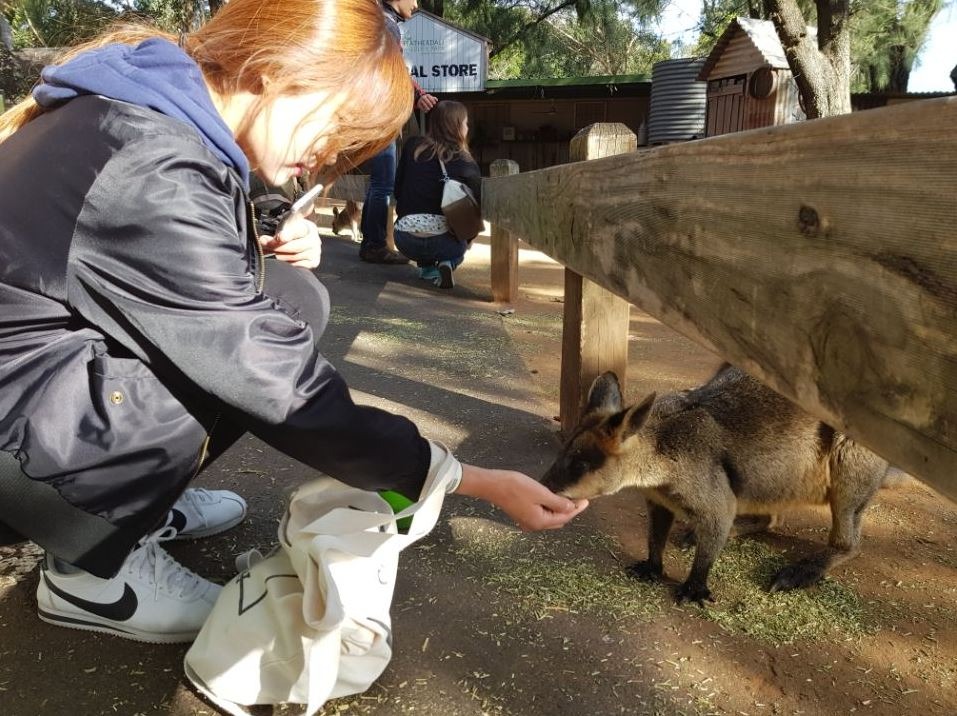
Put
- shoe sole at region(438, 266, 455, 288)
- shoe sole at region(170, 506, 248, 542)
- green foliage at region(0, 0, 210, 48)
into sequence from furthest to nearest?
green foliage at region(0, 0, 210, 48), shoe sole at region(438, 266, 455, 288), shoe sole at region(170, 506, 248, 542)

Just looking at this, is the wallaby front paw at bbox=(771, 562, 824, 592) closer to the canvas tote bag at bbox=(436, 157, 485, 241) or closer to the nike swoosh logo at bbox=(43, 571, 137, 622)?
the nike swoosh logo at bbox=(43, 571, 137, 622)

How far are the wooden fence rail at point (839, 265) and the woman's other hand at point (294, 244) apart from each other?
107cm

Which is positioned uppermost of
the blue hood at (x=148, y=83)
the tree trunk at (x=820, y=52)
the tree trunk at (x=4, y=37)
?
the tree trunk at (x=4, y=37)

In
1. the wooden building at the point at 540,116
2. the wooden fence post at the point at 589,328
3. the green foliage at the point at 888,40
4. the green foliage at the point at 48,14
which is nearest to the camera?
the wooden fence post at the point at 589,328

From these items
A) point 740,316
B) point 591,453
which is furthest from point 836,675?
point 740,316

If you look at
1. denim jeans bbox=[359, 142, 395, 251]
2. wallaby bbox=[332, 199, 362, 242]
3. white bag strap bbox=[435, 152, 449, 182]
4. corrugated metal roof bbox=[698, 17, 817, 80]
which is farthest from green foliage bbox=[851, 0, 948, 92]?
white bag strap bbox=[435, 152, 449, 182]

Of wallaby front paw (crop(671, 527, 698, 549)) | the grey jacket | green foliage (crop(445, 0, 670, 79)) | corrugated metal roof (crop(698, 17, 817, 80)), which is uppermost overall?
green foliage (crop(445, 0, 670, 79))

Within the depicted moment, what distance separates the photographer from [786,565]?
1.91 m

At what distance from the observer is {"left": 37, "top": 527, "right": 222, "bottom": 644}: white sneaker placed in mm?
1460

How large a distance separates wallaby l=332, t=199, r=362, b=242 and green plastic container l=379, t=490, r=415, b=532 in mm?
7109

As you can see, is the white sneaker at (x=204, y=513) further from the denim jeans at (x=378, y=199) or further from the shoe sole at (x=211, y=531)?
the denim jeans at (x=378, y=199)

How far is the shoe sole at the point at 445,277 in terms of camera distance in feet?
18.1

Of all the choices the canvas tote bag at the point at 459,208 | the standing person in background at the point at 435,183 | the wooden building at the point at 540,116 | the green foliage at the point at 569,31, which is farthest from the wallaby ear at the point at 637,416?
the green foliage at the point at 569,31

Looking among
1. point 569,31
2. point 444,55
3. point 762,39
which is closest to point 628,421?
point 762,39
